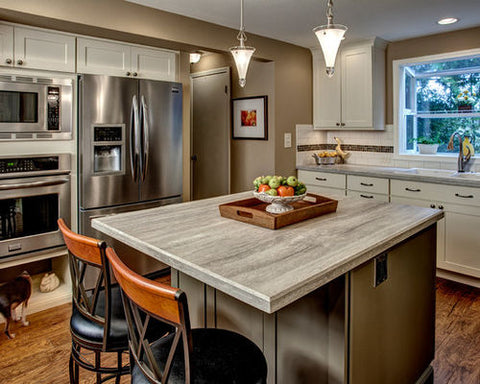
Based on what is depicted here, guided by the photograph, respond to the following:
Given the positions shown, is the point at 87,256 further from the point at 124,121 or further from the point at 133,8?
the point at 133,8

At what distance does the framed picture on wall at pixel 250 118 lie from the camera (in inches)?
177

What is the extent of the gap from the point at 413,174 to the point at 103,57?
297cm

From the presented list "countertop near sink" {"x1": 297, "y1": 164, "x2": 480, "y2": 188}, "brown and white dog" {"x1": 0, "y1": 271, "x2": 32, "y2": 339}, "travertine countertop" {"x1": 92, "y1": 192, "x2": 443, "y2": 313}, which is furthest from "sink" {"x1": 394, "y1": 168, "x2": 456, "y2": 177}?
"brown and white dog" {"x1": 0, "y1": 271, "x2": 32, "y2": 339}

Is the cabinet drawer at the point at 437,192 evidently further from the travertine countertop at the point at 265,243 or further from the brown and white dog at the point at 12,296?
the brown and white dog at the point at 12,296

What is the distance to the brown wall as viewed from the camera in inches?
153

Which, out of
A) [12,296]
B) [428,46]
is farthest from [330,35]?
[428,46]

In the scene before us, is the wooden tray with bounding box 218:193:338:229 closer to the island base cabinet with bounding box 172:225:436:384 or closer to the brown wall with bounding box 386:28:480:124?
the island base cabinet with bounding box 172:225:436:384

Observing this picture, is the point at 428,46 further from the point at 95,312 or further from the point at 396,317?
the point at 95,312

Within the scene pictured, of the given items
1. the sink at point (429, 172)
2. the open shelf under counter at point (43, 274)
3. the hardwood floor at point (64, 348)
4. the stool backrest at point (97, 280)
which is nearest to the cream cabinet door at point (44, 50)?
the open shelf under counter at point (43, 274)

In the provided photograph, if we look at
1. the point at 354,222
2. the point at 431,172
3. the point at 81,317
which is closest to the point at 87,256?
the point at 81,317

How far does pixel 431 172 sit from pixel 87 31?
11.1 feet

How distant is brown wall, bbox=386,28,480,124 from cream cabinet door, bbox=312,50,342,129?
551 millimetres

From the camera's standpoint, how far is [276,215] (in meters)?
1.91

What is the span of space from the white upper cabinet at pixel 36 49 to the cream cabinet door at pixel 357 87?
112 inches
